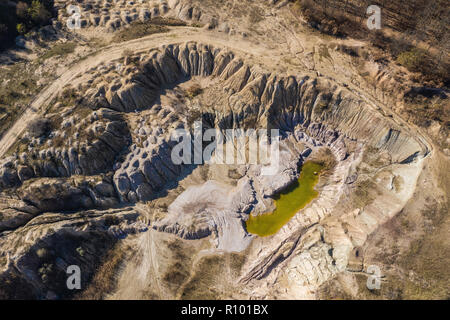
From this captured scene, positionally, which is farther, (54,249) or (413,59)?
(413,59)

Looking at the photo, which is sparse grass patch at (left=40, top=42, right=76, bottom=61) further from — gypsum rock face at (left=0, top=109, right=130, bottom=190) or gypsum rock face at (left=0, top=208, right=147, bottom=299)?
gypsum rock face at (left=0, top=208, right=147, bottom=299)

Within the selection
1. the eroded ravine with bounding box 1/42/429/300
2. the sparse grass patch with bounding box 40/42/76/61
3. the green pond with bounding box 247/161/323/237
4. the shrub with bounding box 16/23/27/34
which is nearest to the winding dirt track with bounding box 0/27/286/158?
the eroded ravine with bounding box 1/42/429/300

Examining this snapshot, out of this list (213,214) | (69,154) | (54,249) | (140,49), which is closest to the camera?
(54,249)

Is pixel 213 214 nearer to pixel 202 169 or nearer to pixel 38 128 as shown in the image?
pixel 202 169

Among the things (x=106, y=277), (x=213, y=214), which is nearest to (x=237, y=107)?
(x=213, y=214)

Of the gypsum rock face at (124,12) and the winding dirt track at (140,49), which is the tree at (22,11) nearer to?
the gypsum rock face at (124,12)

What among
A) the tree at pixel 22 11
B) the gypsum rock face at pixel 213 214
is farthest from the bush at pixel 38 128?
the tree at pixel 22 11
